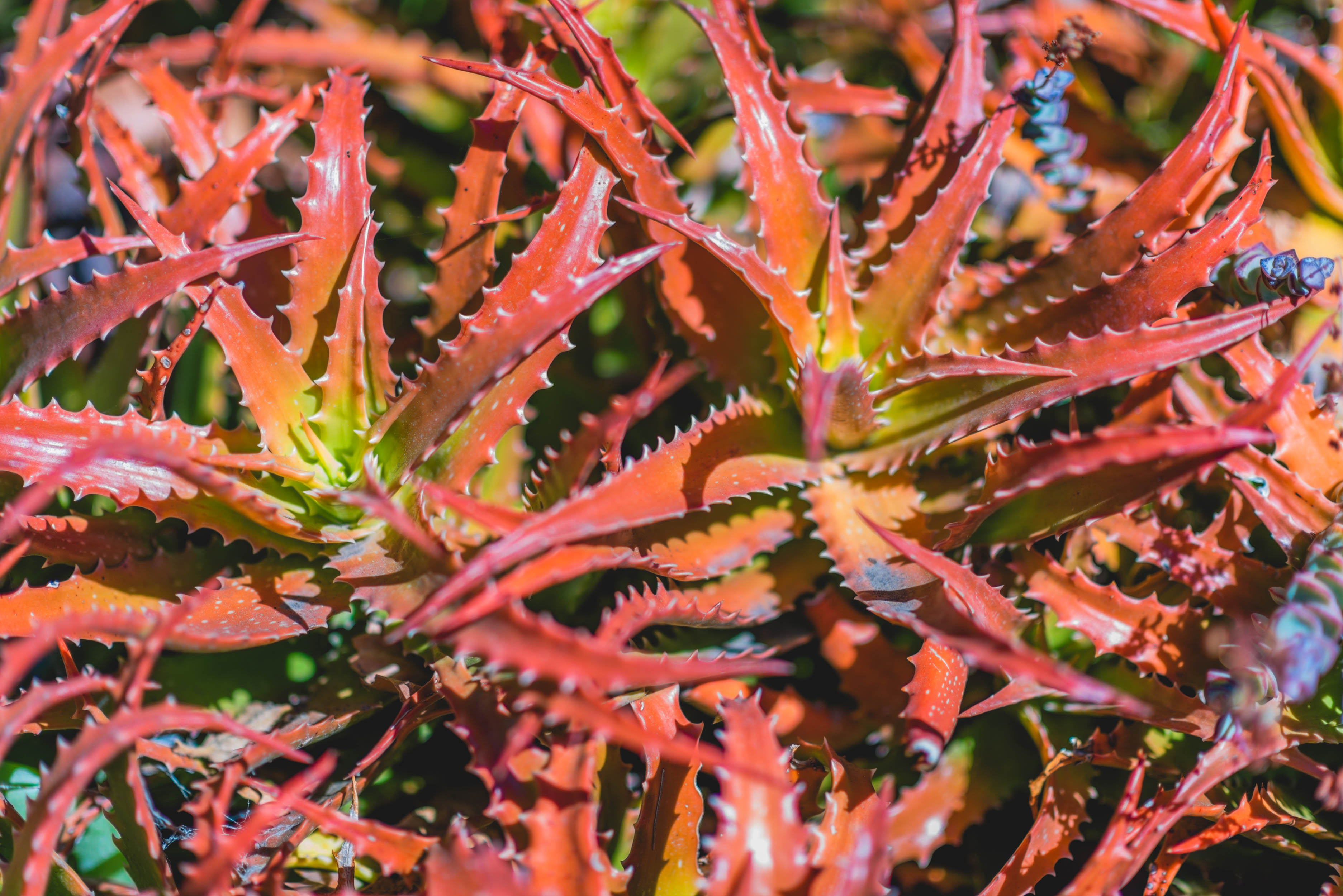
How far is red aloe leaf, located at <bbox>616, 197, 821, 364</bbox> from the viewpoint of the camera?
0.66 metres

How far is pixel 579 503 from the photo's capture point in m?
0.55

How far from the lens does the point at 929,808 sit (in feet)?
2.18

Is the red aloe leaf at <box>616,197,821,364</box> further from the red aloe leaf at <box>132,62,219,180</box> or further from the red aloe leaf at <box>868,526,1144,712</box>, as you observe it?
the red aloe leaf at <box>132,62,219,180</box>

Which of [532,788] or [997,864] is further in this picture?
[997,864]

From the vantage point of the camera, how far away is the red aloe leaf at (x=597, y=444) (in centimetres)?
62

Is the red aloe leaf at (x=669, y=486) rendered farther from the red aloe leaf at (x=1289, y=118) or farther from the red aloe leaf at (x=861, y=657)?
the red aloe leaf at (x=1289, y=118)

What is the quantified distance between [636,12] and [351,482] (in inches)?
25.2

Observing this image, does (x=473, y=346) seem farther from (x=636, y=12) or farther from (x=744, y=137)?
(x=636, y=12)

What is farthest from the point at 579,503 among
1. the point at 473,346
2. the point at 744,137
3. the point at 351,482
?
the point at 744,137

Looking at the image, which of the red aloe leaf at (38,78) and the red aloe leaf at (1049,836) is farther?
the red aloe leaf at (38,78)

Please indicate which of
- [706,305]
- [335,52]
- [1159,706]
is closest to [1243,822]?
[1159,706]

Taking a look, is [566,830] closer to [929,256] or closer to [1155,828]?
[1155,828]

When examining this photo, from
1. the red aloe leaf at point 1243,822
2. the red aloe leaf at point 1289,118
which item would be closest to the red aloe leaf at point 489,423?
the red aloe leaf at point 1243,822

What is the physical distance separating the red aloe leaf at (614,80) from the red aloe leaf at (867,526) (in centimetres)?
29
